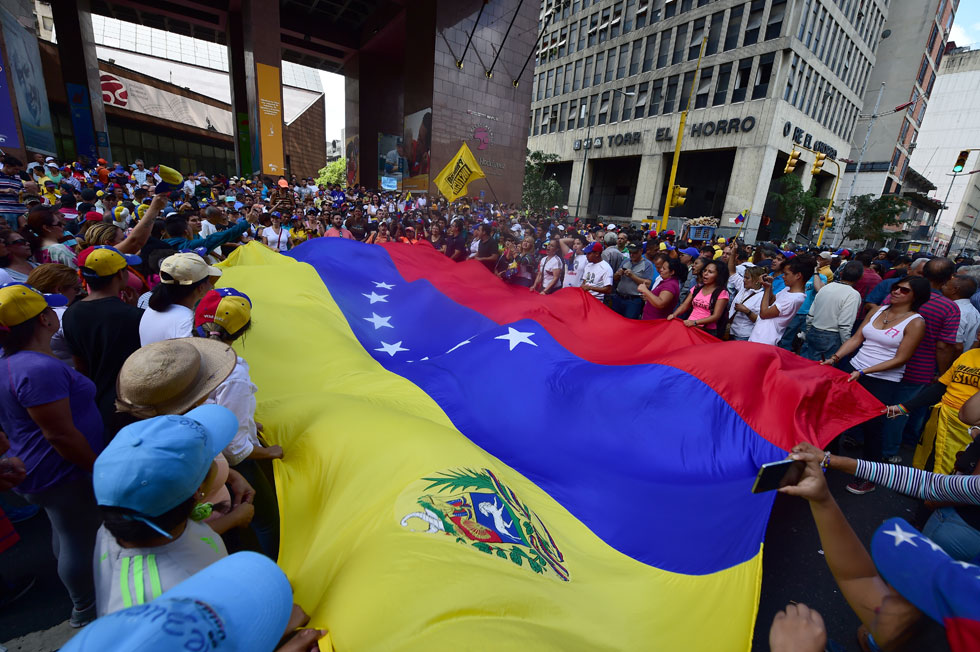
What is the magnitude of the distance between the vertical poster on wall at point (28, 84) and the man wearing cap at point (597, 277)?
17.6 metres

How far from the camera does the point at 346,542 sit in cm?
167

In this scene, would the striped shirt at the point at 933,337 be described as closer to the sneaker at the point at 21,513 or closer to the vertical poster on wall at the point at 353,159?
the sneaker at the point at 21,513

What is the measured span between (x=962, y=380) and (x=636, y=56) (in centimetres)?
4336

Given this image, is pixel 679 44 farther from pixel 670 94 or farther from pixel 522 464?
pixel 522 464

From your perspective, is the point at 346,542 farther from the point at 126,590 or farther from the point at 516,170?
the point at 516,170

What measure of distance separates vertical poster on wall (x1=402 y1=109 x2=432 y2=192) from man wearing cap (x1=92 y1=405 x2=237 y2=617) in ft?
84.9

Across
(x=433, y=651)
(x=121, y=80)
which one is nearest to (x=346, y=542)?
(x=433, y=651)

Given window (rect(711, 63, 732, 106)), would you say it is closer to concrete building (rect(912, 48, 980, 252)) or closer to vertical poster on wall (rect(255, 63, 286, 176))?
vertical poster on wall (rect(255, 63, 286, 176))

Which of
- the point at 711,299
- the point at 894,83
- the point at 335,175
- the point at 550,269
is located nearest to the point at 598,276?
the point at 550,269

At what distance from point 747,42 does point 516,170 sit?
2016 cm

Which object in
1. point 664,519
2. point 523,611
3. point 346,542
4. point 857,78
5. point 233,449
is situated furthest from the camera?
point 857,78

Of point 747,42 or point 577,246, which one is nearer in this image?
point 577,246

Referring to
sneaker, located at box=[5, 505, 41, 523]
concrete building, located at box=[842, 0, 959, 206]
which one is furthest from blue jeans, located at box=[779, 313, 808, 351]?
concrete building, located at box=[842, 0, 959, 206]

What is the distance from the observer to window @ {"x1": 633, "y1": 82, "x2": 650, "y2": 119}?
122 ft
